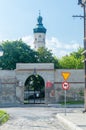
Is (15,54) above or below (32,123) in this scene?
above

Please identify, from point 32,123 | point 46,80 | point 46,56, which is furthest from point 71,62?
point 32,123

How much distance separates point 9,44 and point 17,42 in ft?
6.26

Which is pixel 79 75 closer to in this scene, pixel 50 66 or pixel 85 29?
pixel 50 66

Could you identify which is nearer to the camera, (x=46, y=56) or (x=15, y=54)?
(x=15, y=54)

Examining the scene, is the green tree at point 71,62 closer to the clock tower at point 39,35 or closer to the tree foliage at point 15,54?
the tree foliage at point 15,54

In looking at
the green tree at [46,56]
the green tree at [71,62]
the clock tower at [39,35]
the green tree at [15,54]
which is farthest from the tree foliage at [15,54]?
the clock tower at [39,35]

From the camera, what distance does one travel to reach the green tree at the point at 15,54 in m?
76.1

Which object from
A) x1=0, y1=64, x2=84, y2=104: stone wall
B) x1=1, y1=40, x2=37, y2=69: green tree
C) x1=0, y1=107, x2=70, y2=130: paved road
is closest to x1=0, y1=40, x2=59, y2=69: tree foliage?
x1=1, y1=40, x2=37, y2=69: green tree

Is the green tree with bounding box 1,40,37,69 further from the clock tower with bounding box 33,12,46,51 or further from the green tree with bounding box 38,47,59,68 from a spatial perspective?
the clock tower with bounding box 33,12,46,51

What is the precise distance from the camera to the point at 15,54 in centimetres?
7725

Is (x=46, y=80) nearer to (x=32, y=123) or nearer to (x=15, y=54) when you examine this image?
(x=15, y=54)

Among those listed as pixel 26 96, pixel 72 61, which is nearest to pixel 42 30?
pixel 72 61

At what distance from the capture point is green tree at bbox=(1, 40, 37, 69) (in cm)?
7612

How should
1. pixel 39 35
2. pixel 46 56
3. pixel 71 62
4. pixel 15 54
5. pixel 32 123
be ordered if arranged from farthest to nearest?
1. pixel 39 35
2. pixel 71 62
3. pixel 46 56
4. pixel 15 54
5. pixel 32 123
